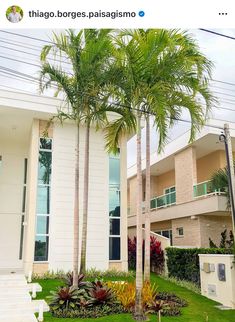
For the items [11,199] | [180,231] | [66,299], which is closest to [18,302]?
[66,299]

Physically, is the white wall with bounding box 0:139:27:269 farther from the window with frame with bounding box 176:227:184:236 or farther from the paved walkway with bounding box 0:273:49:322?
the window with frame with bounding box 176:227:184:236

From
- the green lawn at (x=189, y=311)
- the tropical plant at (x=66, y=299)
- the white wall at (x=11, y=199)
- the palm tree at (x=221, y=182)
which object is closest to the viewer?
the green lawn at (x=189, y=311)

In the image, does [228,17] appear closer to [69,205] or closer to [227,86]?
[227,86]

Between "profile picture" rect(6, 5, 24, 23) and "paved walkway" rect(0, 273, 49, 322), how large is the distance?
6784 millimetres

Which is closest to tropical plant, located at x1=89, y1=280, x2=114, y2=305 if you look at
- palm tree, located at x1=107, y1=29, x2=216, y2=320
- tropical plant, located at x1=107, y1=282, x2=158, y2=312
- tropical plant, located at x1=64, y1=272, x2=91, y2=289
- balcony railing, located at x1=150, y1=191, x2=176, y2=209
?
tropical plant, located at x1=107, y1=282, x2=158, y2=312

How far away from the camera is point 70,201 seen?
14.6m

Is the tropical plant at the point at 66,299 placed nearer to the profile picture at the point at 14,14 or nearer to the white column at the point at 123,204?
the white column at the point at 123,204

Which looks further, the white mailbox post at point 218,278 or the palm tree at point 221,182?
the palm tree at point 221,182

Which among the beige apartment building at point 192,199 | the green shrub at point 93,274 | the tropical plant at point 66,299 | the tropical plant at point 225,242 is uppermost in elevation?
the beige apartment building at point 192,199

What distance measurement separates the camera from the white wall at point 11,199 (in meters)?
16.2

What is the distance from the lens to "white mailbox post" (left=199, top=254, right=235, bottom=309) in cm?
1066

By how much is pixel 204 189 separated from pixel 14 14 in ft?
47.6

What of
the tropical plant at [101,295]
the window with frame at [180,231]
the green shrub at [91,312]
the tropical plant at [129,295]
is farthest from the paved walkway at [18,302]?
the window with frame at [180,231]

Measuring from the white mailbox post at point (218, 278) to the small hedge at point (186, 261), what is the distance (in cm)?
54
